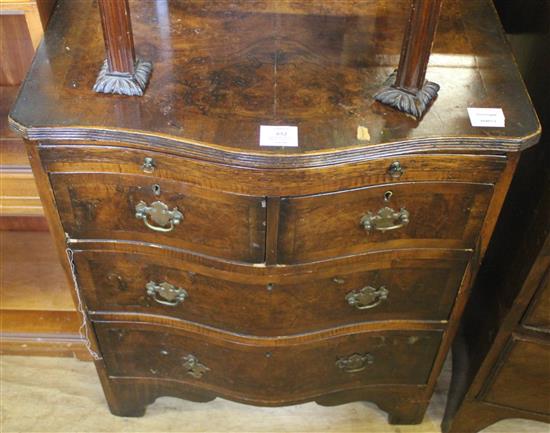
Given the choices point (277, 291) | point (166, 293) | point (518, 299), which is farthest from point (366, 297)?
point (166, 293)

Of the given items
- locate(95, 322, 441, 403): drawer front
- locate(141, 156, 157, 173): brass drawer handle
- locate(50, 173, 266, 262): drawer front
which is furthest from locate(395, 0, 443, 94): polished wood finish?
locate(95, 322, 441, 403): drawer front

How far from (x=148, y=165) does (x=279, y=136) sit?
22 centimetres

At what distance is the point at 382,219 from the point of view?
111 cm

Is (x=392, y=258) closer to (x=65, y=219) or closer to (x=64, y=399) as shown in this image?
(x=65, y=219)

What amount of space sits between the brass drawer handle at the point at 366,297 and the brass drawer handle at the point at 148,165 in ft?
1.57

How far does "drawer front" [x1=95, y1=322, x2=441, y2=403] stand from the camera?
136 centimetres

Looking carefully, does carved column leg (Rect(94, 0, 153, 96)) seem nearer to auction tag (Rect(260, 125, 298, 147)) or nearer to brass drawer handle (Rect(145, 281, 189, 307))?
auction tag (Rect(260, 125, 298, 147))

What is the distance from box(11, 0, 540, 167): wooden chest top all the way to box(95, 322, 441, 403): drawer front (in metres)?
0.51

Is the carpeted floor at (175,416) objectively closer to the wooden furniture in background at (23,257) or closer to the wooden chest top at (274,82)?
the wooden furniture in background at (23,257)

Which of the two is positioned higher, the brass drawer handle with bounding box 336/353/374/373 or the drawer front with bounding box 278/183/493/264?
the drawer front with bounding box 278/183/493/264

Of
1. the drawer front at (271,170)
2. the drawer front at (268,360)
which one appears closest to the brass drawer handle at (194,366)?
the drawer front at (268,360)

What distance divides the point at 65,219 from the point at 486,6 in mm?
923

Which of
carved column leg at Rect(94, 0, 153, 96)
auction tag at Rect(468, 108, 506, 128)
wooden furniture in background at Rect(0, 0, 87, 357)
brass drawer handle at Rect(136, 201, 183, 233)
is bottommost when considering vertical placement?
wooden furniture in background at Rect(0, 0, 87, 357)

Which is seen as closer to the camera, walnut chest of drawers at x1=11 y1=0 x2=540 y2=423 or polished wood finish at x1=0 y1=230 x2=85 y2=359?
walnut chest of drawers at x1=11 y1=0 x2=540 y2=423
